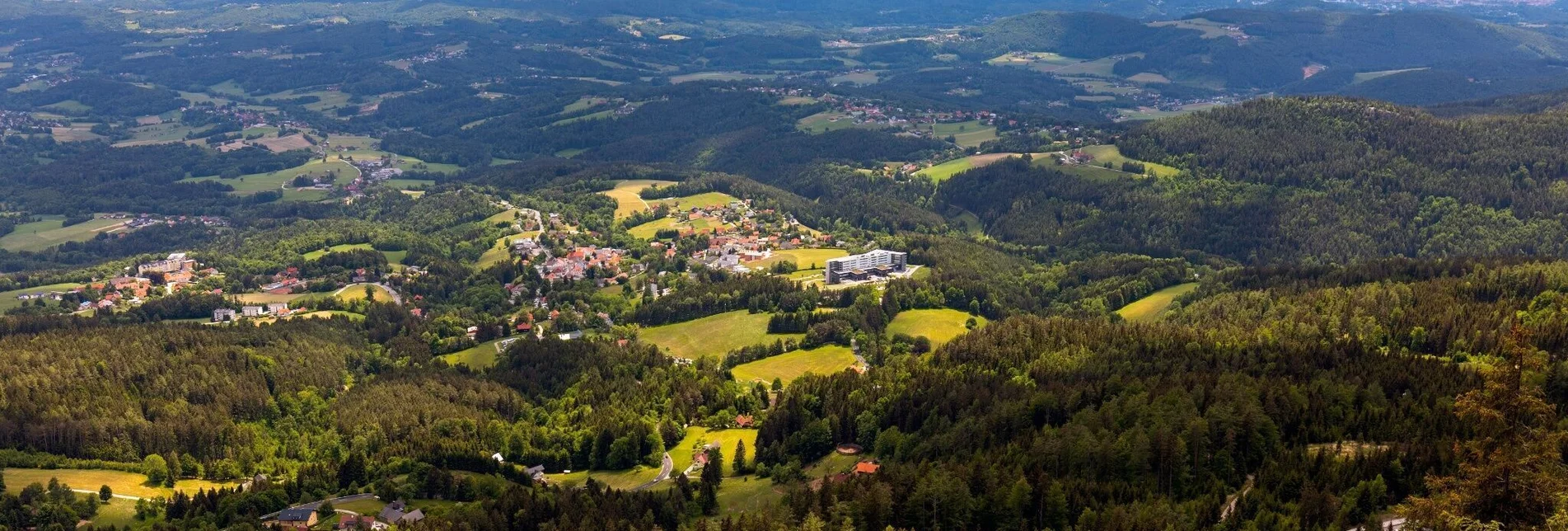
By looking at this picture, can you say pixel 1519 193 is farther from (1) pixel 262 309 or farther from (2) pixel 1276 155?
(1) pixel 262 309

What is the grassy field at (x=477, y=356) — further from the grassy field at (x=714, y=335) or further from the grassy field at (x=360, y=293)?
the grassy field at (x=360, y=293)

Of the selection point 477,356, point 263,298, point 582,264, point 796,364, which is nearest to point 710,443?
point 796,364

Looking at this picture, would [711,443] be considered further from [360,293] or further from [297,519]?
[360,293]

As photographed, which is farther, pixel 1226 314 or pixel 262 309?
pixel 262 309

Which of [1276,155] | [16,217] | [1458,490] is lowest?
[16,217]

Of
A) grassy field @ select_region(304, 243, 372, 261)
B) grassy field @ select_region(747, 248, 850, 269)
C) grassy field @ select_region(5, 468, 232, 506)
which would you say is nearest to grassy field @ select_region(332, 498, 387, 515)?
grassy field @ select_region(5, 468, 232, 506)

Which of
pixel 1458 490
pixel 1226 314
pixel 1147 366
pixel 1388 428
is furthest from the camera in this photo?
pixel 1226 314

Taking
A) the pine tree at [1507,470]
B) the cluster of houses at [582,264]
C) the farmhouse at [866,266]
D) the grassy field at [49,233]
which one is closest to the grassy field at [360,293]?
the cluster of houses at [582,264]

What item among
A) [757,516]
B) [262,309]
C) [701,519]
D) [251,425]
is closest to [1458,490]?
[757,516]

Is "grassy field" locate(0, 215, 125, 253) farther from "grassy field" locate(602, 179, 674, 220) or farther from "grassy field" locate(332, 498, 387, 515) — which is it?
"grassy field" locate(332, 498, 387, 515)
